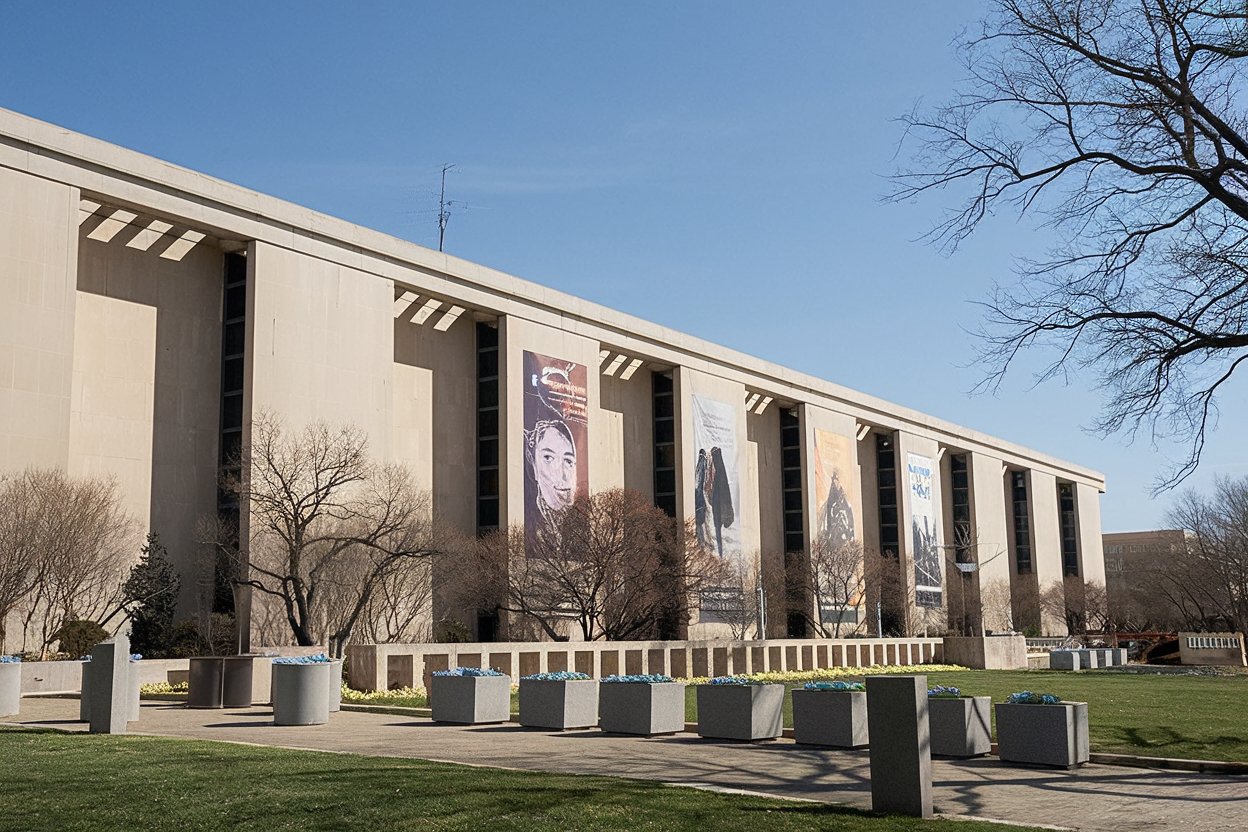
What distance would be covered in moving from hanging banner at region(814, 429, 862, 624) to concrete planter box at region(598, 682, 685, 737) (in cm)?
5791

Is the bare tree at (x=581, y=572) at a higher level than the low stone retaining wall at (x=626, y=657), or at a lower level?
higher

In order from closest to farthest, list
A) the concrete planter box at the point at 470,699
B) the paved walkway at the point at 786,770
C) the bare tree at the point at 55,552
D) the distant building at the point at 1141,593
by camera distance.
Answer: the paved walkway at the point at 786,770
the concrete planter box at the point at 470,699
the bare tree at the point at 55,552
the distant building at the point at 1141,593

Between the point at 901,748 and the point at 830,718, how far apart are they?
21.4 feet

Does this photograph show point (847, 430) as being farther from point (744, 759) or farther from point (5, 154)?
point (744, 759)

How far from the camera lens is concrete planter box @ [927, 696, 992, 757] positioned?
16.9 meters

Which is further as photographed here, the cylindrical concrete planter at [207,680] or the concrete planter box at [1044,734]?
the cylindrical concrete planter at [207,680]

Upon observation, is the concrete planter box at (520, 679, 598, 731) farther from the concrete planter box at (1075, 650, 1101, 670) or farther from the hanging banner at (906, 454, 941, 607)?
the hanging banner at (906, 454, 941, 607)

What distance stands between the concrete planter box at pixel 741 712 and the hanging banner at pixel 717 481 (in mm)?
49045

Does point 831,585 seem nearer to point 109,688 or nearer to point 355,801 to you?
point 109,688

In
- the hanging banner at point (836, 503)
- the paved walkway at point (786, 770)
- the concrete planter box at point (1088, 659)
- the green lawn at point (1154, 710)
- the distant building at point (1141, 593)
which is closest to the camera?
the paved walkway at point (786, 770)

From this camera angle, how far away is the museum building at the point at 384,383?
41.8 metres

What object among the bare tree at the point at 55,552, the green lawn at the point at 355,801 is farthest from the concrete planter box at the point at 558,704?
the bare tree at the point at 55,552

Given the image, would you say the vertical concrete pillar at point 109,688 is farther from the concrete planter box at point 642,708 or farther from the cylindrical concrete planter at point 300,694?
the concrete planter box at point 642,708

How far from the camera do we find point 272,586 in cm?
4591
